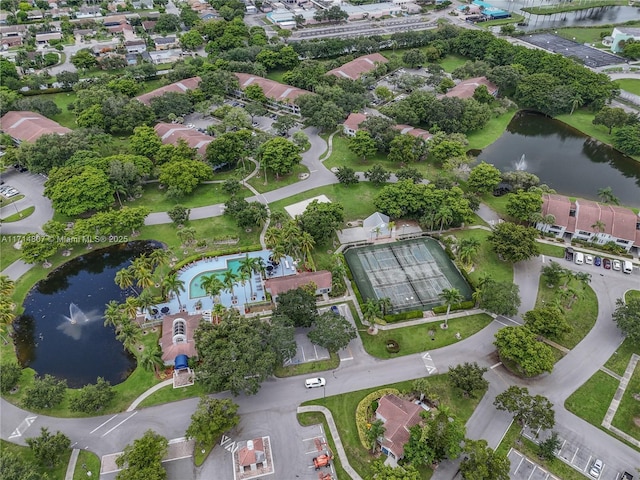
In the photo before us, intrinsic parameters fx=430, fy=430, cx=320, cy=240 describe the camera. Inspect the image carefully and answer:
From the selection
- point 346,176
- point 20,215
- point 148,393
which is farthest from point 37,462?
point 346,176

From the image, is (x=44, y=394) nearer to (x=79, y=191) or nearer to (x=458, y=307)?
(x=79, y=191)

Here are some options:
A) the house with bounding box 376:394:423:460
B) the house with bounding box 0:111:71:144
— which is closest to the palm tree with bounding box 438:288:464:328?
the house with bounding box 376:394:423:460

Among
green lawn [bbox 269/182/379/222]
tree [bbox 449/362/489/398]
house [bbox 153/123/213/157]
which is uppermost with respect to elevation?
house [bbox 153/123/213/157]

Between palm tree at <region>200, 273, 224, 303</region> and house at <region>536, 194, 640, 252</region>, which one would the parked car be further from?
palm tree at <region>200, 273, 224, 303</region>

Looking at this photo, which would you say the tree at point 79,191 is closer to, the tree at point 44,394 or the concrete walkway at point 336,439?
the tree at point 44,394

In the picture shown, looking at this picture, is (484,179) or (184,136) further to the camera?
(184,136)

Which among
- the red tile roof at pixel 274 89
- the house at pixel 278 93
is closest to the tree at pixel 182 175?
the house at pixel 278 93
